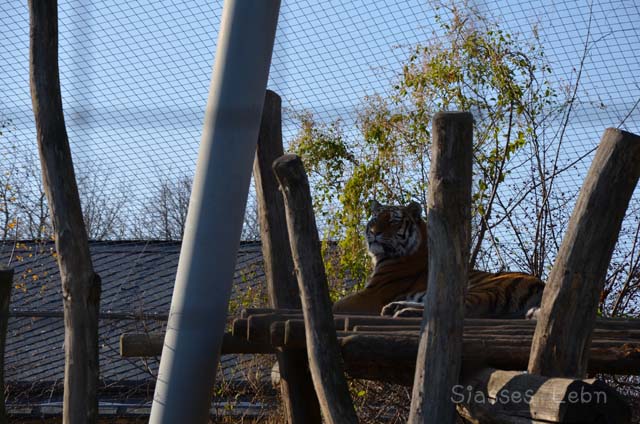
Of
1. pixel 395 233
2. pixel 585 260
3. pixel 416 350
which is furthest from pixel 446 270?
pixel 395 233

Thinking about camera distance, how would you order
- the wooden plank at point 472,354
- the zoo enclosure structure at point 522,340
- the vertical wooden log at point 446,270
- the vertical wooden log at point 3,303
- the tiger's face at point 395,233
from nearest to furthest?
1. the zoo enclosure structure at point 522,340
2. the vertical wooden log at point 446,270
3. the wooden plank at point 472,354
4. the vertical wooden log at point 3,303
5. the tiger's face at point 395,233

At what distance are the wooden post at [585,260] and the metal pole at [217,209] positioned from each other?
0.90 metres

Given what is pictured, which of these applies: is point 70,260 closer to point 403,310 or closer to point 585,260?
point 403,310

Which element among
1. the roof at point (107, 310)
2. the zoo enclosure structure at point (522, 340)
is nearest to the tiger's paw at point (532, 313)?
the zoo enclosure structure at point (522, 340)

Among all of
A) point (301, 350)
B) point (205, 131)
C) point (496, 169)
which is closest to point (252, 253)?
point (496, 169)

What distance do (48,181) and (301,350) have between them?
3.51ft

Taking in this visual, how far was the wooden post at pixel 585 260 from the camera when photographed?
5.79ft

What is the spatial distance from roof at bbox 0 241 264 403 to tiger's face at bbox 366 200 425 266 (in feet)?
3.88

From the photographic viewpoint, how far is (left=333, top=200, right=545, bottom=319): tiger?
3254mm

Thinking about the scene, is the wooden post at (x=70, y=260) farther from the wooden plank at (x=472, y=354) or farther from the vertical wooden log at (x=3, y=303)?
the wooden plank at (x=472, y=354)

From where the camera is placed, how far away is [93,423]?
3.14 meters

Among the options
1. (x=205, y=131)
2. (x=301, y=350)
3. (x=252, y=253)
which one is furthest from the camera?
(x=252, y=253)

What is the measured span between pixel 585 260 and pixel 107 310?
4169 mm

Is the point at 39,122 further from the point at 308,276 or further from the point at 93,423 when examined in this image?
the point at 308,276
